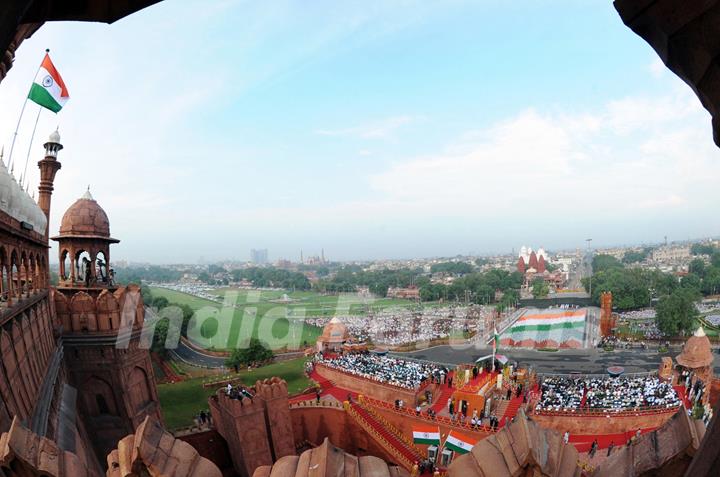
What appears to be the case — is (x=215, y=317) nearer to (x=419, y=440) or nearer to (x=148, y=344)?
(x=148, y=344)

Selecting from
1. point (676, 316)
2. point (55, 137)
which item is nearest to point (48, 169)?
point (55, 137)

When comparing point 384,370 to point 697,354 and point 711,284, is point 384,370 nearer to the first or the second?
point 697,354

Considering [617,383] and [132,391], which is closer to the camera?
[132,391]

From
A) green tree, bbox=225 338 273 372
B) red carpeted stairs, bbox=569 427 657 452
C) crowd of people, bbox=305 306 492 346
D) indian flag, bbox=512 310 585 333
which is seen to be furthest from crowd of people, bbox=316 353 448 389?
indian flag, bbox=512 310 585 333

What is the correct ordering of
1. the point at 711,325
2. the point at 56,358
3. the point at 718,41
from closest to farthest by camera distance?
the point at 718,41 → the point at 56,358 → the point at 711,325

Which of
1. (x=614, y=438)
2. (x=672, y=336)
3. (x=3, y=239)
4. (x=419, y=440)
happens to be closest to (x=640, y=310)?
(x=672, y=336)

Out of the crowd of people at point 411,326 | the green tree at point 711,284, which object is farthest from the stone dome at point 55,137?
the green tree at point 711,284

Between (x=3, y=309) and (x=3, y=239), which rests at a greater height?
(x=3, y=239)
